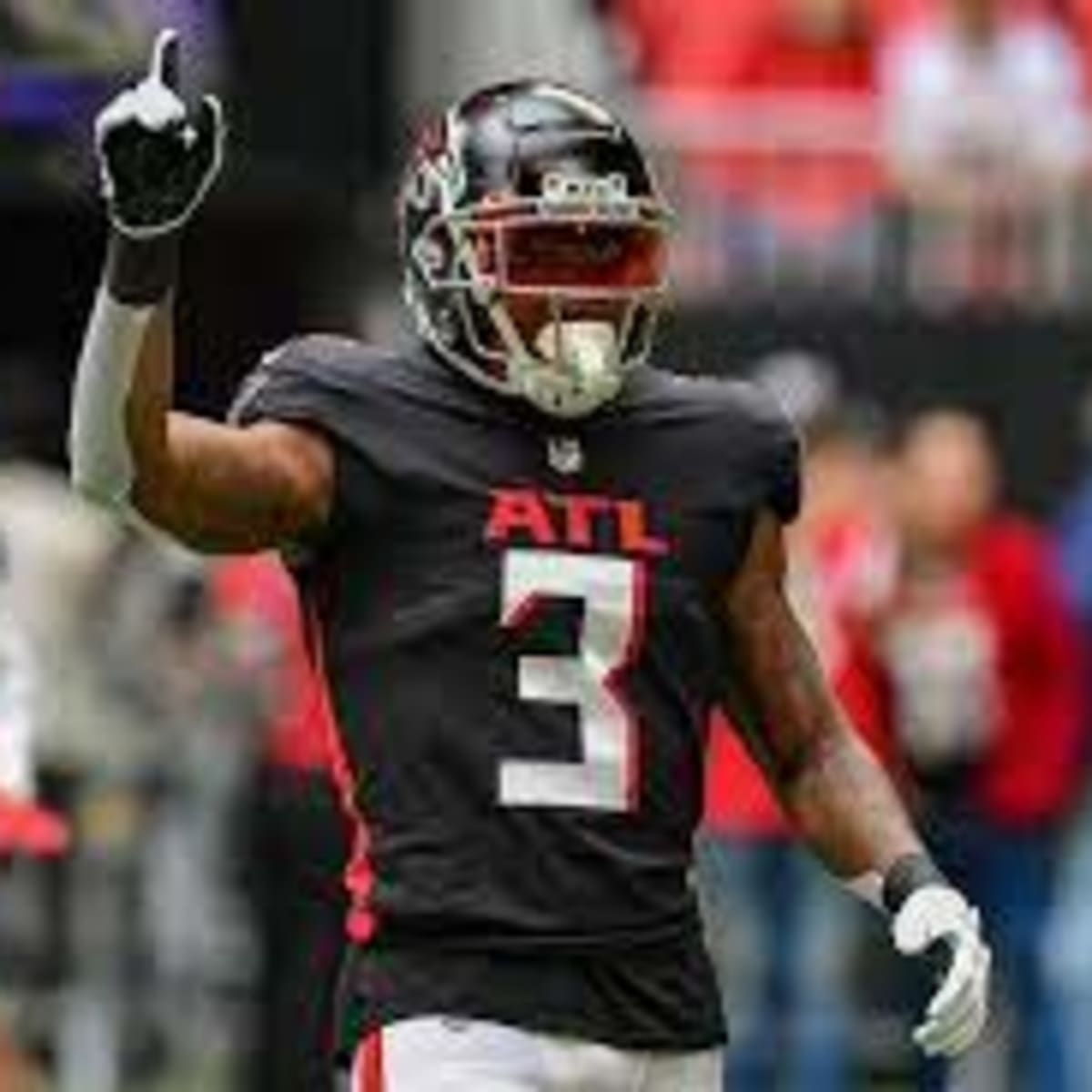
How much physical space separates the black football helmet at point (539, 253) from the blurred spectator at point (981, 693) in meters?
5.90

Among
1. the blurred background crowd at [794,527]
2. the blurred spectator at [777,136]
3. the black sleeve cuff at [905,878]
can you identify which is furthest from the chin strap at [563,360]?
the blurred spectator at [777,136]

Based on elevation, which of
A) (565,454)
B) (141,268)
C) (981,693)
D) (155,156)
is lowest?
(981,693)

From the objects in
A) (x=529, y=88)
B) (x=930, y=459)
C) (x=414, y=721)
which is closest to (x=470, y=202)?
(x=529, y=88)

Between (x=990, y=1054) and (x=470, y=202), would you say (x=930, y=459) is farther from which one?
(x=470, y=202)

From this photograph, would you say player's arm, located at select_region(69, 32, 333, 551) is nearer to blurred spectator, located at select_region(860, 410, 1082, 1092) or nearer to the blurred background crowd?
the blurred background crowd

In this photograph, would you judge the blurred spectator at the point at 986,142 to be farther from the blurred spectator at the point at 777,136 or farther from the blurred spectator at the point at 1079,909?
the blurred spectator at the point at 1079,909

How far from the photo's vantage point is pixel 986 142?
51.0 feet

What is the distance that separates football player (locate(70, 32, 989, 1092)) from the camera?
284 inches

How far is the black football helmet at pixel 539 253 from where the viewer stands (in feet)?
24.2

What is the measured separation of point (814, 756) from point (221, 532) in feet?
3.08

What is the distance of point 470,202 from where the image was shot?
743cm

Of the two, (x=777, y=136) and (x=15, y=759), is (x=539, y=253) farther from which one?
(x=777, y=136)

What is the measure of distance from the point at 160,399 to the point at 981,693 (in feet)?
22.0

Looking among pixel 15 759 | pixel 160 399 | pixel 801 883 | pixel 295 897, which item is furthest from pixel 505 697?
pixel 801 883
